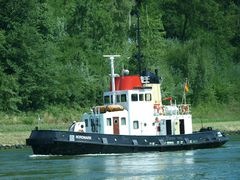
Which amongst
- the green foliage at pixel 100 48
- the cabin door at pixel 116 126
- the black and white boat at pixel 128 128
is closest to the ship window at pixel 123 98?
the black and white boat at pixel 128 128

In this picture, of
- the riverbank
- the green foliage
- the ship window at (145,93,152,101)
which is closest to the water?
the ship window at (145,93,152,101)

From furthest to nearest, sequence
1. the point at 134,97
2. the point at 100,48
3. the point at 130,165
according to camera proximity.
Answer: the point at 100,48, the point at 134,97, the point at 130,165

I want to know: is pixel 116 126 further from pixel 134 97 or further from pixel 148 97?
pixel 148 97

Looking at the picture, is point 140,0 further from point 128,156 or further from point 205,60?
point 128,156

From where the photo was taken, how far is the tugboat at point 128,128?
2245 inches

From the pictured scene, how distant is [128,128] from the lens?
2320 inches

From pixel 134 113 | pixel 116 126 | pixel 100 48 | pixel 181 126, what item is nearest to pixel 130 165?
pixel 116 126

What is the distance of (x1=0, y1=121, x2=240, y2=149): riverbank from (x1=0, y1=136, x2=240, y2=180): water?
9039 mm

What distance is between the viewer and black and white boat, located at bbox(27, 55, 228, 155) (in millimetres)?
57031

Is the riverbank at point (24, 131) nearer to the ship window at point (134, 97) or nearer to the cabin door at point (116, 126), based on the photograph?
the cabin door at point (116, 126)

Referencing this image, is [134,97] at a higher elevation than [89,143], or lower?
higher

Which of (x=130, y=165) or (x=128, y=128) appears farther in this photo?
(x=128, y=128)

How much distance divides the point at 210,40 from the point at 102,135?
53.8 metres

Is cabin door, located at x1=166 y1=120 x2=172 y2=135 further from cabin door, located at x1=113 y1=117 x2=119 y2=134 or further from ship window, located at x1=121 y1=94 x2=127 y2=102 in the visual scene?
cabin door, located at x1=113 y1=117 x2=119 y2=134
